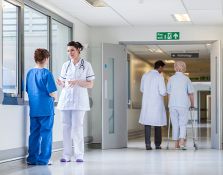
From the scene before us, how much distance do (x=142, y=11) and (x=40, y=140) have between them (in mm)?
3484

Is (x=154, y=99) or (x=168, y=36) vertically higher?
(x=168, y=36)

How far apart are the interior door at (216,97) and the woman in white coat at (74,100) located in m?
3.98

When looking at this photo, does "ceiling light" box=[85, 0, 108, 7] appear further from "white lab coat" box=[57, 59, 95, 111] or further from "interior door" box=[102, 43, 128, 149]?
"interior door" box=[102, 43, 128, 149]

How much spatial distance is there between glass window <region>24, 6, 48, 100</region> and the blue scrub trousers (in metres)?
1.60

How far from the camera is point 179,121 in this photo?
10.8 meters

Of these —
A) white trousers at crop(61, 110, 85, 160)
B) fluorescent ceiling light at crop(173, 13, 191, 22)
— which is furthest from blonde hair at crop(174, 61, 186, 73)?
white trousers at crop(61, 110, 85, 160)

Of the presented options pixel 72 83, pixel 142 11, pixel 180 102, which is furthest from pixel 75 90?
pixel 180 102

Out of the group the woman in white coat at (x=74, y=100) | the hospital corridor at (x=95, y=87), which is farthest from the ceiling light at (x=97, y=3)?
the woman in white coat at (x=74, y=100)

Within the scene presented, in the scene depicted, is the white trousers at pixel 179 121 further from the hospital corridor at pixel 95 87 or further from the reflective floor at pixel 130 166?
the reflective floor at pixel 130 166

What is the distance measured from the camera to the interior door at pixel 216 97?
1115 centimetres

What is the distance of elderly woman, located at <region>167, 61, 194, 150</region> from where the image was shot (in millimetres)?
10797

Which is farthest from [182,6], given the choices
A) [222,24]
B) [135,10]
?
[222,24]

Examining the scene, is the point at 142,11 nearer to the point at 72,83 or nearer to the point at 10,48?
the point at 72,83

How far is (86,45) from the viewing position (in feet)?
37.6
